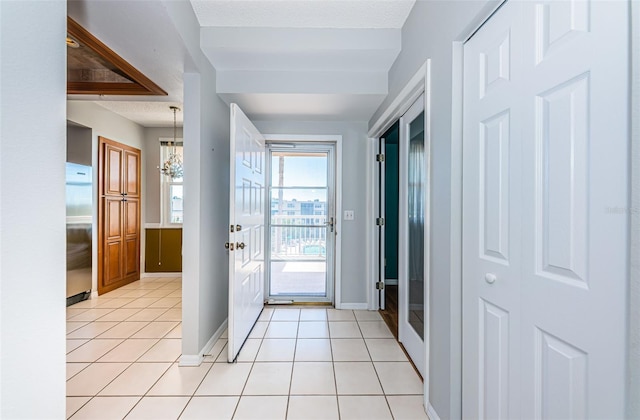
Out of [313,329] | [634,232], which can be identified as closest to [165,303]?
[313,329]

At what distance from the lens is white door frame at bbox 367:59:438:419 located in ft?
5.54

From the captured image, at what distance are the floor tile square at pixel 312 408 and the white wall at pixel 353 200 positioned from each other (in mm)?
1706

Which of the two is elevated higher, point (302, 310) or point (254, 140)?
point (254, 140)

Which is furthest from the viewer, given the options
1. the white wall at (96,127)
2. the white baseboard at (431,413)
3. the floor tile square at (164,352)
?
the white wall at (96,127)

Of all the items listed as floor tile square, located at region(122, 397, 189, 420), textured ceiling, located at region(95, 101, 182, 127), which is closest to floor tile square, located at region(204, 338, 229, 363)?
floor tile square, located at region(122, 397, 189, 420)

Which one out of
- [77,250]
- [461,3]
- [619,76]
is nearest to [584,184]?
[619,76]

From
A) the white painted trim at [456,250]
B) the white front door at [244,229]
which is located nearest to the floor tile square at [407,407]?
the white painted trim at [456,250]

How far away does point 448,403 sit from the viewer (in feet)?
4.79

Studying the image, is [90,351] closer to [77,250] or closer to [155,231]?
[77,250]

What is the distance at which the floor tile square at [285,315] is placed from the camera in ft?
10.3

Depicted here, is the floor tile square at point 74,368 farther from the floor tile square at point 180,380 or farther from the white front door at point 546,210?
the white front door at point 546,210

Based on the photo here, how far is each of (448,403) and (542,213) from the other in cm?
105

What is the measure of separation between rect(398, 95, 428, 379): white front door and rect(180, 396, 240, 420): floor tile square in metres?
1.22

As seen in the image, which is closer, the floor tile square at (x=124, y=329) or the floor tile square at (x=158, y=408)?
the floor tile square at (x=158, y=408)
